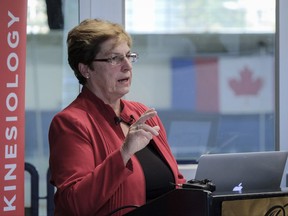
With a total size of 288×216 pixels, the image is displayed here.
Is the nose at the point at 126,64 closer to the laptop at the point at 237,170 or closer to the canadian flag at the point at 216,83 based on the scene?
the laptop at the point at 237,170

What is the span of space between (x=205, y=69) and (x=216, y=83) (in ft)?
0.35

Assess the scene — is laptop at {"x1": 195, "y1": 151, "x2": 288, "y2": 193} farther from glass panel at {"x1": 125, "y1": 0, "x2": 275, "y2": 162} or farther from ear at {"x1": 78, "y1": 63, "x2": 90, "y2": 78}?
glass panel at {"x1": 125, "y1": 0, "x2": 275, "y2": 162}

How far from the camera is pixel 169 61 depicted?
4.37 meters

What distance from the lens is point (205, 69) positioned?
14.4ft

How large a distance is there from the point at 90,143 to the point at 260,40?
7.49ft

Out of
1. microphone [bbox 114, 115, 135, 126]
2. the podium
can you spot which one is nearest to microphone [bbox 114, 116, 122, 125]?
microphone [bbox 114, 115, 135, 126]

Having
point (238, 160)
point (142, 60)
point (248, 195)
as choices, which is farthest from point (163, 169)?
point (142, 60)

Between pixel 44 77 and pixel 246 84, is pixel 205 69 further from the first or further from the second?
pixel 44 77

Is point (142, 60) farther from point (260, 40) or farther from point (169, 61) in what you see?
point (260, 40)

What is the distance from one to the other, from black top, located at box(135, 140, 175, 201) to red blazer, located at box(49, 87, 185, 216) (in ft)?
0.10

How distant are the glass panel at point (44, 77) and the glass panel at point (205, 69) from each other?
0.38m

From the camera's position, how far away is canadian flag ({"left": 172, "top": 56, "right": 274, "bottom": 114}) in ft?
14.4

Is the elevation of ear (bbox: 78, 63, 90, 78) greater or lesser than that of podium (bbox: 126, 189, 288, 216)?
greater

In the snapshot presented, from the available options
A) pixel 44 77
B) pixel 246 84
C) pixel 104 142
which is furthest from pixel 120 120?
pixel 246 84
